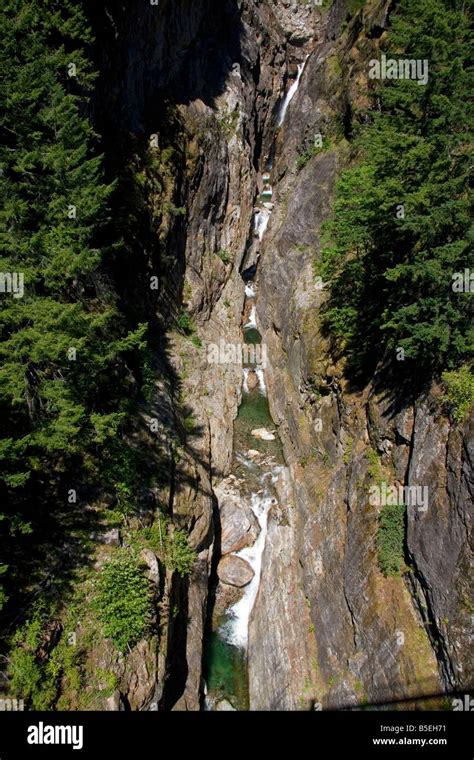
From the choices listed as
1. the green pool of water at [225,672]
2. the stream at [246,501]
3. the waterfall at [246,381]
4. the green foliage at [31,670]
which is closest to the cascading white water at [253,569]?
the stream at [246,501]

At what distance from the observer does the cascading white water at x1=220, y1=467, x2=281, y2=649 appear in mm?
19266

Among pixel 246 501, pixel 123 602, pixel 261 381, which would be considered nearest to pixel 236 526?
pixel 246 501

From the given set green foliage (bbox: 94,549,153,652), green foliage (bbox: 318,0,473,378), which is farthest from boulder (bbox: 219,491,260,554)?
green foliage (bbox: 318,0,473,378)

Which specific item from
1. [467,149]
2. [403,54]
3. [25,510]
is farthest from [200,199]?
[25,510]

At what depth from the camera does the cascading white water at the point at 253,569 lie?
1927cm

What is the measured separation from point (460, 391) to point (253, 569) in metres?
15.0

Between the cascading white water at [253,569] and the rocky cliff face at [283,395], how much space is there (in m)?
0.59

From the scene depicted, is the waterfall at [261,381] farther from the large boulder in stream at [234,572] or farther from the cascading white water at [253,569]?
the large boulder in stream at [234,572]

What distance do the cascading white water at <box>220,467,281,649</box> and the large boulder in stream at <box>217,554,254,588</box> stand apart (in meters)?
0.31

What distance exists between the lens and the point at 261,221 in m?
39.7

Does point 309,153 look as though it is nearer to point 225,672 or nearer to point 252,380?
point 252,380

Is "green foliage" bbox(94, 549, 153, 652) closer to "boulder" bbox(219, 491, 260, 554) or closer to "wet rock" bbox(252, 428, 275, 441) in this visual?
"boulder" bbox(219, 491, 260, 554)

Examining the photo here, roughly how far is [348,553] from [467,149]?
1444 centimetres
